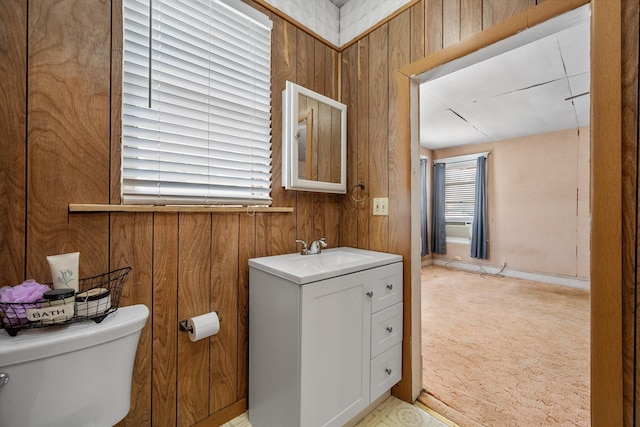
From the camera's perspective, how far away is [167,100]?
3.86ft

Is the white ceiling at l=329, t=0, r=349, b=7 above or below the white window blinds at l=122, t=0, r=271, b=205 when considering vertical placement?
above

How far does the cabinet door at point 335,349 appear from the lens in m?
1.06

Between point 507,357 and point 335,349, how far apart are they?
1.66m

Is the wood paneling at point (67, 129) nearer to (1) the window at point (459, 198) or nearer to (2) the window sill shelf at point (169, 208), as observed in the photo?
(2) the window sill shelf at point (169, 208)

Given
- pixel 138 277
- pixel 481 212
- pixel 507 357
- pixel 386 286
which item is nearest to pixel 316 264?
pixel 386 286

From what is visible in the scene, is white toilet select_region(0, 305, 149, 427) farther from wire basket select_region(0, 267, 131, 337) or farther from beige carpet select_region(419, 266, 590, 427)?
beige carpet select_region(419, 266, 590, 427)

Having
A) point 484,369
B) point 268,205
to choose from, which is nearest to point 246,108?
point 268,205

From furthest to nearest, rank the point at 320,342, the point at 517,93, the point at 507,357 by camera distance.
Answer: the point at 517,93 → the point at 507,357 → the point at 320,342

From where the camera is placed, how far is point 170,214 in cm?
120

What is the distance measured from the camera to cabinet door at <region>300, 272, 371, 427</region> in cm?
106

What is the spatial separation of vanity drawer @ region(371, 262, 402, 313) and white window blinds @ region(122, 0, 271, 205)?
0.79 meters

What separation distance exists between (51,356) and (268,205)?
1.02m

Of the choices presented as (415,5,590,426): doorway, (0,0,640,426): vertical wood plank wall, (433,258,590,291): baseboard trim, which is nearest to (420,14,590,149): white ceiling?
(415,5,590,426): doorway

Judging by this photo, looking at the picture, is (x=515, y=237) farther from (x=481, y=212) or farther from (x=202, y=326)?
(x=202, y=326)
